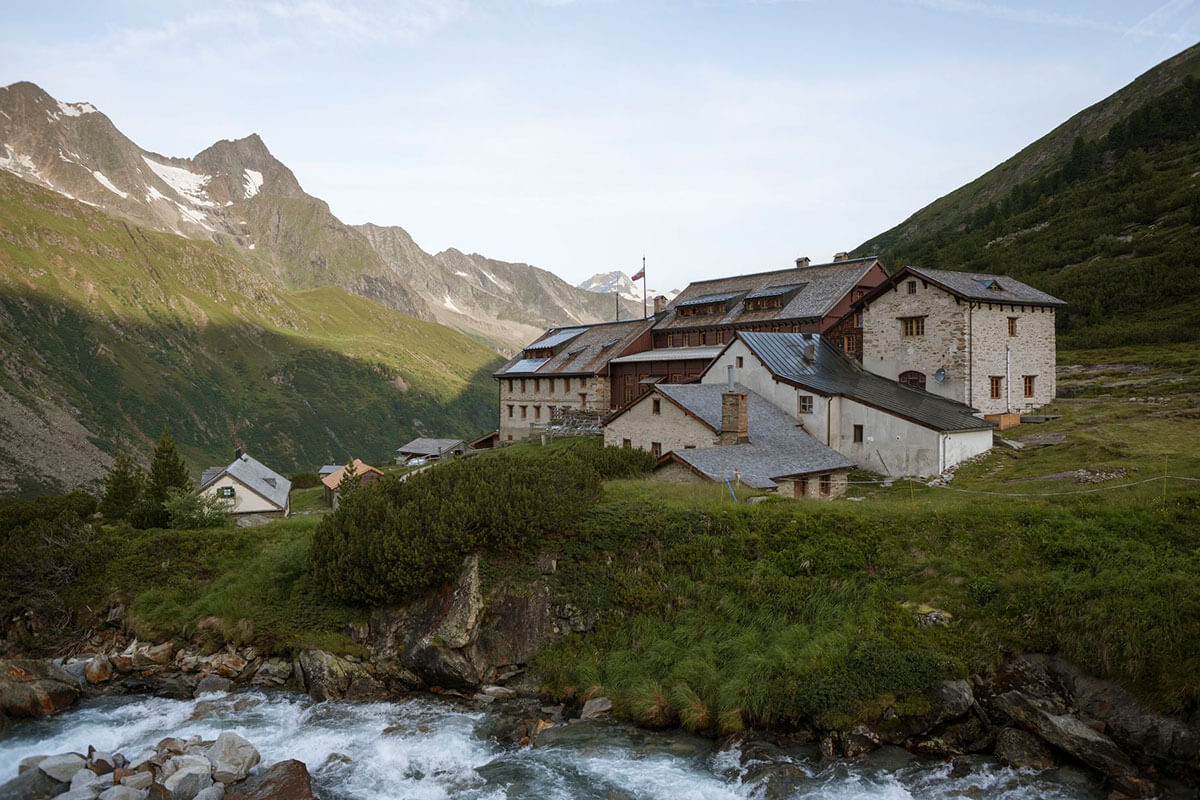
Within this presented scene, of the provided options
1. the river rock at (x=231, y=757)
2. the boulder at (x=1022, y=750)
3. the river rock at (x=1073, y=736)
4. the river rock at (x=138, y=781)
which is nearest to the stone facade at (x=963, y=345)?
the river rock at (x=1073, y=736)

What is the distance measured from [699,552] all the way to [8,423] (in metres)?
103

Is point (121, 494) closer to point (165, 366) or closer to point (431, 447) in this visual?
point (431, 447)

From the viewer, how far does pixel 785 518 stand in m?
24.8

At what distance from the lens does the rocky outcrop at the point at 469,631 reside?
22953 millimetres

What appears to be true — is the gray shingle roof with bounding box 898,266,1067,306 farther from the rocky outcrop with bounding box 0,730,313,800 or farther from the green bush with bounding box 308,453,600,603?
the rocky outcrop with bounding box 0,730,313,800

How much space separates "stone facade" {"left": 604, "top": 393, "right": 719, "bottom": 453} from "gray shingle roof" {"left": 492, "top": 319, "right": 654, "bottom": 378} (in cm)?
1739

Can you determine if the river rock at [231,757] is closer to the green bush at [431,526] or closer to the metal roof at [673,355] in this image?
the green bush at [431,526]

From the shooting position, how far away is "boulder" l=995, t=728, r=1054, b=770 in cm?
1630

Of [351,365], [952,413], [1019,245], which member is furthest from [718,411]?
[351,365]

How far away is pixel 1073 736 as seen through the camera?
16266 millimetres

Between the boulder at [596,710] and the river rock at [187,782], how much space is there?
9535 mm

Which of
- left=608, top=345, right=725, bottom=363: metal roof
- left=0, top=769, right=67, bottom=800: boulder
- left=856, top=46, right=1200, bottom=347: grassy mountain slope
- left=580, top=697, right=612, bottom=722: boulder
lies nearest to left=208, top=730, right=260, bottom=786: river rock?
left=0, top=769, right=67, bottom=800: boulder

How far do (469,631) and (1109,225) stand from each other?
328ft

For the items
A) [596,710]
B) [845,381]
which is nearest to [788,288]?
[845,381]
